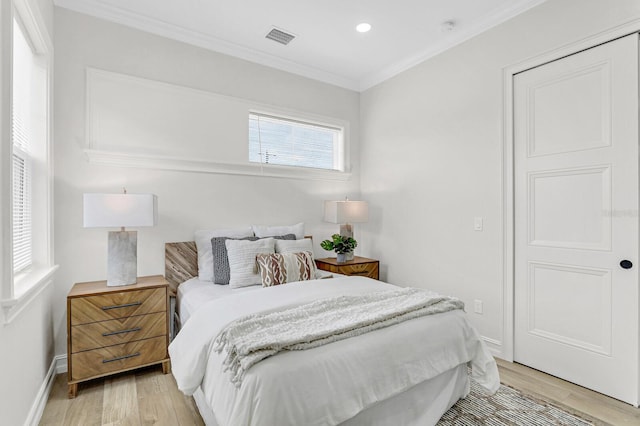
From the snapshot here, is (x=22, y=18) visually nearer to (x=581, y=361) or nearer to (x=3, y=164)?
(x=3, y=164)

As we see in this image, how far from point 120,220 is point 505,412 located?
2.85m

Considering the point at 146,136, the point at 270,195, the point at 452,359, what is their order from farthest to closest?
1. the point at 270,195
2. the point at 146,136
3. the point at 452,359

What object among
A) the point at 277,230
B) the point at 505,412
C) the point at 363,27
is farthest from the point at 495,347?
the point at 363,27

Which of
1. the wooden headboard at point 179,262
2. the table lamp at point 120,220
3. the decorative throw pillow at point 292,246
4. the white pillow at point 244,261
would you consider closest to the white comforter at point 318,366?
the white pillow at point 244,261

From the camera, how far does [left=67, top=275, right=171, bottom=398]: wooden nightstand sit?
223 cm

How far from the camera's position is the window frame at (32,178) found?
146 cm

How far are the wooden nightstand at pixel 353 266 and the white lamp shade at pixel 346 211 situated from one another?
0.46 meters

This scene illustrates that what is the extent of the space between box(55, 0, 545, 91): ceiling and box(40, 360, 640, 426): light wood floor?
2870 mm

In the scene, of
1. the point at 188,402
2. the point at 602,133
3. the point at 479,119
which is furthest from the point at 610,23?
the point at 188,402

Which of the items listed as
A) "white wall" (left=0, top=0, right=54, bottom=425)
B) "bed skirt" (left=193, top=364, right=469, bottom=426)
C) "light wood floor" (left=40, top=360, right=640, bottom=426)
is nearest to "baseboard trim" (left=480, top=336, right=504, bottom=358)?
"light wood floor" (left=40, top=360, right=640, bottom=426)

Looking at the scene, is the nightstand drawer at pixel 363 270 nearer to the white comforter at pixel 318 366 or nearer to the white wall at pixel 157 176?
the white wall at pixel 157 176

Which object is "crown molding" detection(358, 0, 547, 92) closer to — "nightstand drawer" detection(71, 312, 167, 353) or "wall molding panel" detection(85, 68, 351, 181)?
"wall molding panel" detection(85, 68, 351, 181)

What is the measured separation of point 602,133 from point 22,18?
368 centimetres

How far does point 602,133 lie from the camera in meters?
2.26
